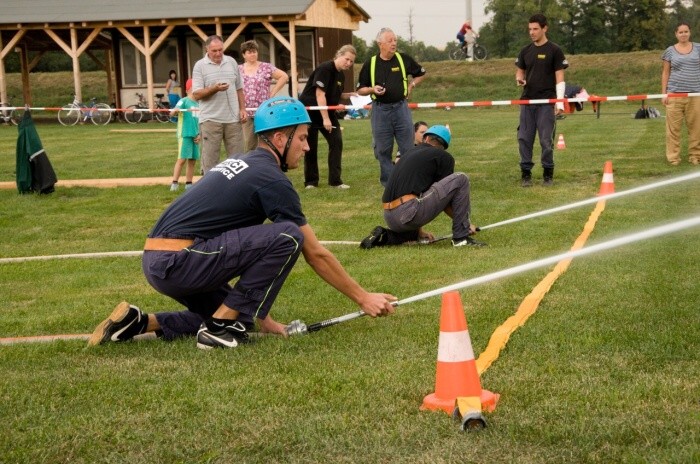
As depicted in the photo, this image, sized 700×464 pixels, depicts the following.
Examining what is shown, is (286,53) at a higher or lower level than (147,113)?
higher

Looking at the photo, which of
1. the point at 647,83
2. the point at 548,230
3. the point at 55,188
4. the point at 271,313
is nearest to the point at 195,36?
the point at 647,83

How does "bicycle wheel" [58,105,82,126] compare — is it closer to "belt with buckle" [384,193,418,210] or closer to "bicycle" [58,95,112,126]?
"bicycle" [58,95,112,126]

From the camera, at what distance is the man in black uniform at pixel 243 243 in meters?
5.63

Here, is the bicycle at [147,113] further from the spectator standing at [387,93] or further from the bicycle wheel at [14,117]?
the spectator standing at [387,93]

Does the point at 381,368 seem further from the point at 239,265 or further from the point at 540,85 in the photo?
the point at 540,85

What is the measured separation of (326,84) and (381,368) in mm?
9441

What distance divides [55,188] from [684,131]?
13.9 m

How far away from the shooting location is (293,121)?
5.77 meters

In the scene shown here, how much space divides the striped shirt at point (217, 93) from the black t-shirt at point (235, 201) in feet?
21.8

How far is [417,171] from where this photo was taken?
923cm

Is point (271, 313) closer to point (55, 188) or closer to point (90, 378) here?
point (90, 378)

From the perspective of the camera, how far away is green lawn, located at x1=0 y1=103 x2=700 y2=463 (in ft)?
13.0

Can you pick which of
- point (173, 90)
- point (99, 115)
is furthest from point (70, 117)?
point (173, 90)

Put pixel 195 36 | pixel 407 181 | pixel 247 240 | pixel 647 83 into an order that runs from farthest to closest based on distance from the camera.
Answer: pixel 647 83, pixel 195 36, pixel 407 181, pixel 247 240
